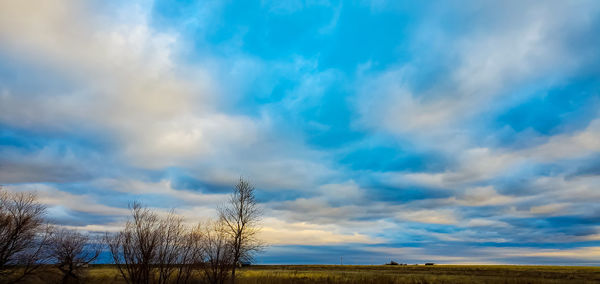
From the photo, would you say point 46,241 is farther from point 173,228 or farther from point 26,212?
point 173,228

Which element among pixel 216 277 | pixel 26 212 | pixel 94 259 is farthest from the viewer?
pixel 94 259

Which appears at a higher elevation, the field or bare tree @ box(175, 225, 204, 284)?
bare tree @ box(175, 225, 204, 284)

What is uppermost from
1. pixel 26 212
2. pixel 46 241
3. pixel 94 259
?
pixel 26 212

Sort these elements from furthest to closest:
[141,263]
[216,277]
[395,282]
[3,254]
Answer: [395,282]
[3,254]
[216,277]
[141,263]

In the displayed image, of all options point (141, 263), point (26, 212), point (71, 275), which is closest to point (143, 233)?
point (141, 263)

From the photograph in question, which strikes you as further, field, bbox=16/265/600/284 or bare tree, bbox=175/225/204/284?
field, bbox=16/265/600/284

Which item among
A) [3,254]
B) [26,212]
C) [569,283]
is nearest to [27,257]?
[3,254]

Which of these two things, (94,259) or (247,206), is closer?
(94,259)

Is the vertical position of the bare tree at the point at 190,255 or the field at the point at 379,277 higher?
the bare tree at the point at 190,255

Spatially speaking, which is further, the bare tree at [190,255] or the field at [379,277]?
the field at [379,277]

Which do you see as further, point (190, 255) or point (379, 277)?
point (379, 277)

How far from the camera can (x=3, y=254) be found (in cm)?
2311

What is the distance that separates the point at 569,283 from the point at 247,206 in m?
39.5

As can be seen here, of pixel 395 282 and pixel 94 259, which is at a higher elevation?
pixel 94 259
